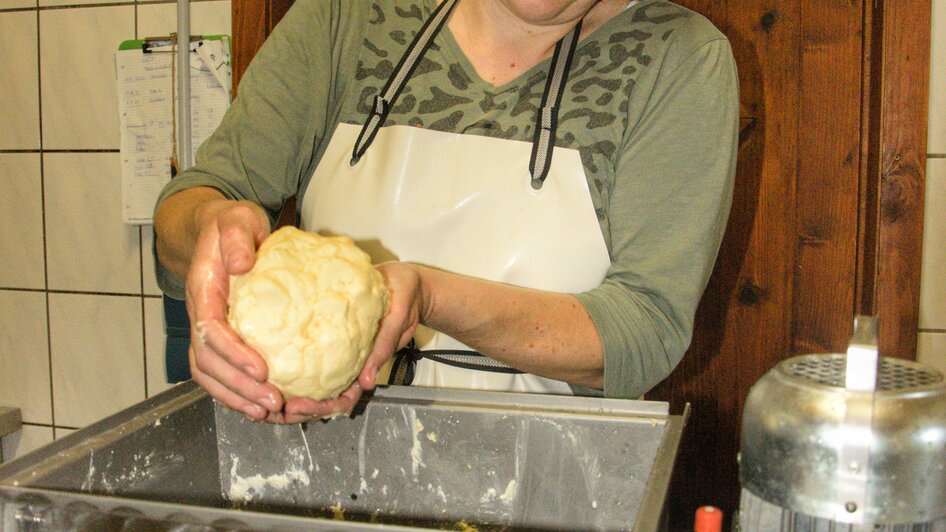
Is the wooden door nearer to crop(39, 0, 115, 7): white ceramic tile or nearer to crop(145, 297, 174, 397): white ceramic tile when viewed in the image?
crop(39, 0, 115, 7): white ceramic tile

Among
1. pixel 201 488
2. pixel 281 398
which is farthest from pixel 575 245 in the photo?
pixel 201 488

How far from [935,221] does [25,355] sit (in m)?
2.00

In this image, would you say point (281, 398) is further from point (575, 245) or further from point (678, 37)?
point (678, 37)

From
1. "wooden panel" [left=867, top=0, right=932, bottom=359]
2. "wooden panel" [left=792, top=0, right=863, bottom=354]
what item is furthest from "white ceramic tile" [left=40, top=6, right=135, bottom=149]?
"wooden panel" [left=867, top=0, right=932, bottom=359]

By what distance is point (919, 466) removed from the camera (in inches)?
21.4

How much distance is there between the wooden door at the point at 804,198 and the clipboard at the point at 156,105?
75mm

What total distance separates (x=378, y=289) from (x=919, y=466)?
1.65ft

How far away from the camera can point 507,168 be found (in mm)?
1087

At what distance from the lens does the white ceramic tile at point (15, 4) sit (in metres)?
1.82

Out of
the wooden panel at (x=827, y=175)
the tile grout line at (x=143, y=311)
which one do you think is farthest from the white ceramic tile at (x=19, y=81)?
the wooden panel at (x=827, y=175)

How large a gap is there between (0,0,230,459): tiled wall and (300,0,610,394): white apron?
862 millimetres

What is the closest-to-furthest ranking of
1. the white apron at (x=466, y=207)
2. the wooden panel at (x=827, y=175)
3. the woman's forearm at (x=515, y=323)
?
the woman's forearm at (x=515, y=323)
the white apron at (x=466, y=207)
the wooden panel at (x=827, y=175)

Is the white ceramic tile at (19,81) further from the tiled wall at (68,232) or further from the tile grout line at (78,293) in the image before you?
the tile grout line at (78,293)

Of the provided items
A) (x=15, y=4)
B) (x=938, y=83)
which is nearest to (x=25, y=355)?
(x=15, y=4)
